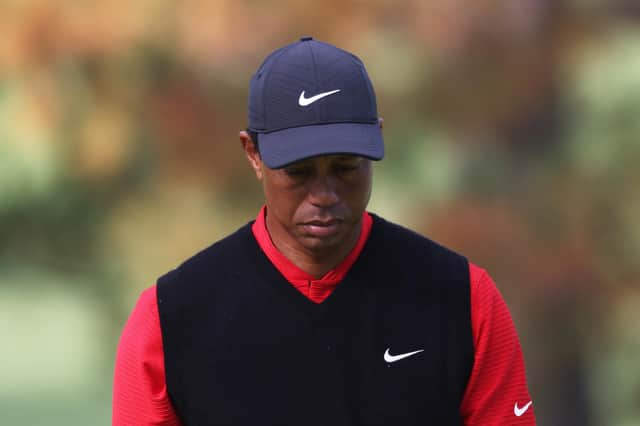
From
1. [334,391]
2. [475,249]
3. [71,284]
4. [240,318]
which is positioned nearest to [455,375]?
[334,391]

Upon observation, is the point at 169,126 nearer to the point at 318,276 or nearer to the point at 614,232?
the point at 614,232

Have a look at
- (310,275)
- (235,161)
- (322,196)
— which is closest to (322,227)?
(322,196)

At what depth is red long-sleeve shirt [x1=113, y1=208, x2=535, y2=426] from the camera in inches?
103

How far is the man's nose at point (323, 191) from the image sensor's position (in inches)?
97.4

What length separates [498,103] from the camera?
643 centimetres

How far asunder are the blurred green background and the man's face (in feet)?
12.4

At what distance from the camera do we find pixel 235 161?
20.7 feet

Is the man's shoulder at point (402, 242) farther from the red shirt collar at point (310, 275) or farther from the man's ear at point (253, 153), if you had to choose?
the man's ear at point (253, 153)

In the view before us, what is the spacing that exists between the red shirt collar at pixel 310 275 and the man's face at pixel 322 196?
4.8 inches

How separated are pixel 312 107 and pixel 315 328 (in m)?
0.47

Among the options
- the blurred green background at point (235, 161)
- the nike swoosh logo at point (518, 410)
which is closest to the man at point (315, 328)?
the nike swoosh logo at point (518, 410)

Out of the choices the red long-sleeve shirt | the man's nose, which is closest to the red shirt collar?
the red long-sleeve shirt

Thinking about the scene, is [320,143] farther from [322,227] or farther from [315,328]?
[315,328]

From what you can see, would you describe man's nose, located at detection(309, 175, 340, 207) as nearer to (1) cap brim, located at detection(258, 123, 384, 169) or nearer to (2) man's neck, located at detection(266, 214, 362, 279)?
(1) cap brim, located at detection(258, 123, 384, 169)
